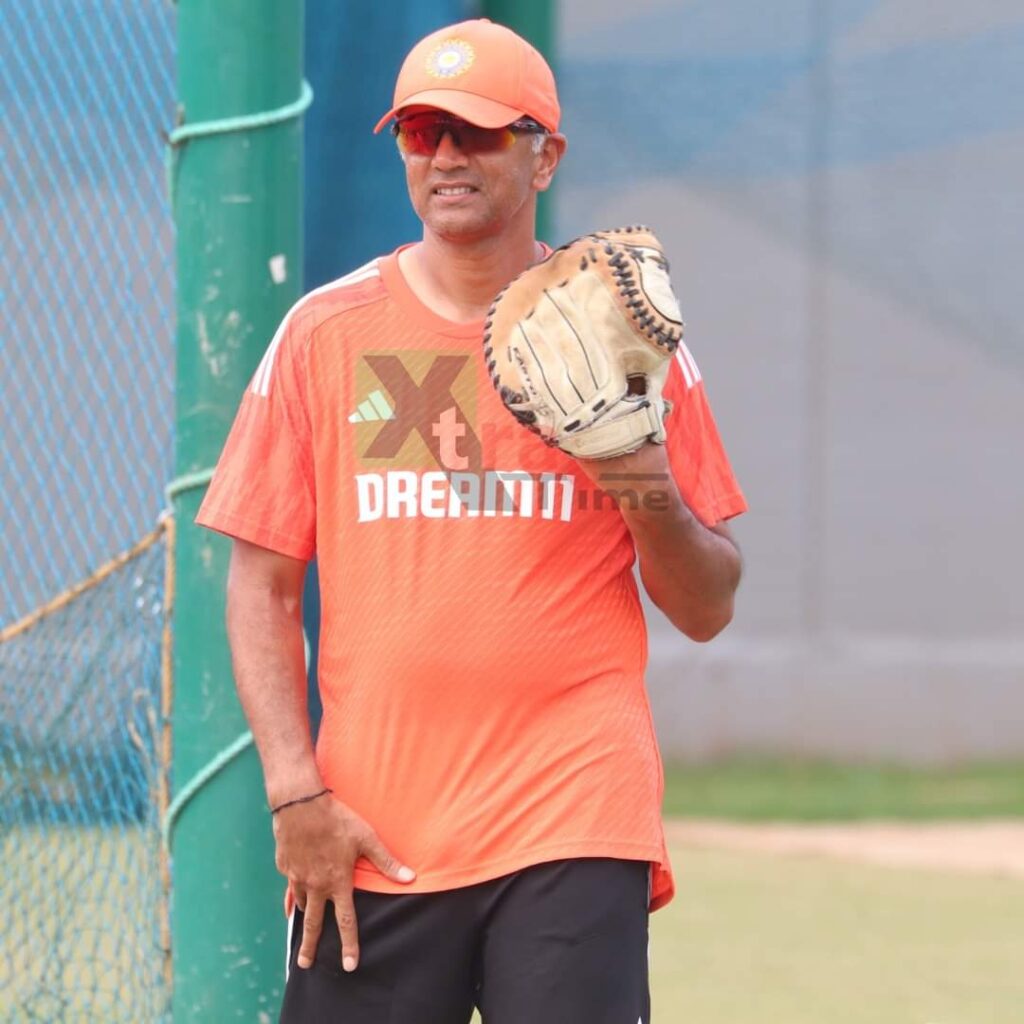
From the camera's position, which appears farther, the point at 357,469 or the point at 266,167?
the point at 266,167

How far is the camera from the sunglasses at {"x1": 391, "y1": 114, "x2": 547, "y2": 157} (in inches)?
106

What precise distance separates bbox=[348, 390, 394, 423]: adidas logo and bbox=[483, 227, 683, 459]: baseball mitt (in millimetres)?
270

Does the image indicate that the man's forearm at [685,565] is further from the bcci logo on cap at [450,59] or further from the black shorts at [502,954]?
the bcci logo on cap at [450,59]

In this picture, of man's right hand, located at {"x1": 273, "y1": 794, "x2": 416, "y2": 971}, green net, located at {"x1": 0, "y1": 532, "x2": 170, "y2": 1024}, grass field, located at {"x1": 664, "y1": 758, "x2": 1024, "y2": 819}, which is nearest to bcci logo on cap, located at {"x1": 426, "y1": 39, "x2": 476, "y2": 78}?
man's right hand, located at {"x1": 273, "y1": 794, "x2": 416, "y2": 971}

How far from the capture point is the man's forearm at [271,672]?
2703 millimetres

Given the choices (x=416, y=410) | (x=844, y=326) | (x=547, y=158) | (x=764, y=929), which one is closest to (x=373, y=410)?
(x=416, y=410)

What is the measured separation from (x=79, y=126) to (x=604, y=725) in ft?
6.66

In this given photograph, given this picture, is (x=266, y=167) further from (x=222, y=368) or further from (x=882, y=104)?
(x=882, y=104)

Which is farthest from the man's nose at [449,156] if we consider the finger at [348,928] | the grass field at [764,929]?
the grass field at [764,929]

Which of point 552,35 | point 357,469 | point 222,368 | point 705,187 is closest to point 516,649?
point 357,469

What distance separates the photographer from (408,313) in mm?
2764

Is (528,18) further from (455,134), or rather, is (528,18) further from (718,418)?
(718,418)

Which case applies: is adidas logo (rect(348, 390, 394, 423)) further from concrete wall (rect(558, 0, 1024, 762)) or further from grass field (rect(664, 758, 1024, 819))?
concrete wall (rect(558, 0, 1024, 762))

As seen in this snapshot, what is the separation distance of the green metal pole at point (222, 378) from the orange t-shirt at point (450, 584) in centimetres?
65
